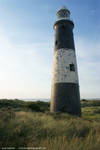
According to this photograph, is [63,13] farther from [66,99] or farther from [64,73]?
[66,99]

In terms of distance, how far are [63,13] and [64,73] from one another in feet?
22.2

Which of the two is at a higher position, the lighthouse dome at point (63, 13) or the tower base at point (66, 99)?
the lighthouse dome at point (63, 13)

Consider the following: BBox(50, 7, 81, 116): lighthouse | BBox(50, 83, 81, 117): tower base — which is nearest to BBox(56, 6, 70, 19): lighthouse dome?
BBox(50, 7, 81, 116): lighthouse

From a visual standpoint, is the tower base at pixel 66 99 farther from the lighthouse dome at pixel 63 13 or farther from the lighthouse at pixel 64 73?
the lighthouse dome at pixel 63 13

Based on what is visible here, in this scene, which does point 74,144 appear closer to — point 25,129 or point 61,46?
point 25,129

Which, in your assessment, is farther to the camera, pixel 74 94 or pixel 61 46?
pixel 61 46

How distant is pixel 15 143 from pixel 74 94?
778 centimetres

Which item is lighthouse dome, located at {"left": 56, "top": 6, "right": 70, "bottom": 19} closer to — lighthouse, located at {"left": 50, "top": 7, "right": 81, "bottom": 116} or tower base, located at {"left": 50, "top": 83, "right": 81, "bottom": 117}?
lighthouse, located at {"left": 50, "top": 7, "right": 81, "bottom": 116}

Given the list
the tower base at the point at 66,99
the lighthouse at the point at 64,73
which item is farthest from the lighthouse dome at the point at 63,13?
the tower base at the point at 66,99

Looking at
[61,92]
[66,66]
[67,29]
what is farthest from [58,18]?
[61,92]

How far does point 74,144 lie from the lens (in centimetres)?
288

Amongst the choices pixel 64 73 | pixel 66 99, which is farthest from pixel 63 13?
pixel 66 99

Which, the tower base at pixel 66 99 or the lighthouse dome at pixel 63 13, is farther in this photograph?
the lighthouse dome at pixel 63 13

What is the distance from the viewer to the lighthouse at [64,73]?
1001 centimetres
